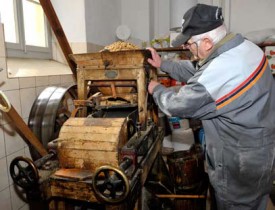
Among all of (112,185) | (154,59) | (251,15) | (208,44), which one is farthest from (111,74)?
(251,15)

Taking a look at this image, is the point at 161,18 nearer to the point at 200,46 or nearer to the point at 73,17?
the point at 73,17

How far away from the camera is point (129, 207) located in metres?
1.26

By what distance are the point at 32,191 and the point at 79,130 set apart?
0.41 metres

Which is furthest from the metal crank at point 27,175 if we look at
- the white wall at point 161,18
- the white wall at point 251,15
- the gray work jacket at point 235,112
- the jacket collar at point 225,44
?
the white wall at point 251,15

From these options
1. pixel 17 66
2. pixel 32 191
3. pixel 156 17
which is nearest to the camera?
pixel 32 191

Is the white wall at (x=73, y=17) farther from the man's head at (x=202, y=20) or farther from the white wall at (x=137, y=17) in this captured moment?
the man's head at (x=202, y=20)

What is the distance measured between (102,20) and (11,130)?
220 cm

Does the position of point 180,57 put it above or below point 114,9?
below

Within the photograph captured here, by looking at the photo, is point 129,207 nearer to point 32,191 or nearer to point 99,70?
point 32,191

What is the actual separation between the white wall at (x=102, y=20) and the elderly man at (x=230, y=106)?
71.0 inches

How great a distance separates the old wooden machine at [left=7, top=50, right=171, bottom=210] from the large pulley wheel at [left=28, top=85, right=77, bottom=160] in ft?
0.65

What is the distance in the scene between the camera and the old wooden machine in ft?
4.04

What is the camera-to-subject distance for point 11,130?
1831 millimetres

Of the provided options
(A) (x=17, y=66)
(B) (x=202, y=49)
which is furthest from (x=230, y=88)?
(A) (x=17, y=66)
